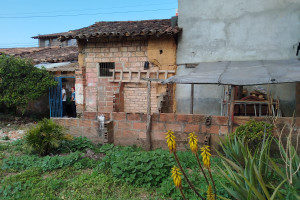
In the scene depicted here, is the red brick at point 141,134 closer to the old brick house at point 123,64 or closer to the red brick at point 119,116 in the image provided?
the red brick at point 119,116

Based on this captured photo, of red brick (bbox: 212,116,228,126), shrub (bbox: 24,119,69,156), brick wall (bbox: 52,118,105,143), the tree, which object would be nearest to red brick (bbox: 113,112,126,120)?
brick wall (bbox: 52,118,105,143)

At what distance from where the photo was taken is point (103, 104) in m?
8.16

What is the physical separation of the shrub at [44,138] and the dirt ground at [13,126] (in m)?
2.64

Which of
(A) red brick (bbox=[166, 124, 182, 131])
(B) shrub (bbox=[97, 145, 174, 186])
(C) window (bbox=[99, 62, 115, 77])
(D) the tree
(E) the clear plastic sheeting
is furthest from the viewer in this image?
(D) the tree

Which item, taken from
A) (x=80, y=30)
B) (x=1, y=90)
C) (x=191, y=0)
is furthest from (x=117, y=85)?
(x=1, y=90)

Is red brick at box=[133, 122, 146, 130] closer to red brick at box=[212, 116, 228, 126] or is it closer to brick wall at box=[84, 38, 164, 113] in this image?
red brick at box=[212, 116, 228, 126]

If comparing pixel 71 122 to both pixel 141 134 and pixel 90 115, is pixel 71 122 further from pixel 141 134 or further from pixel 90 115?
pixel 141 134

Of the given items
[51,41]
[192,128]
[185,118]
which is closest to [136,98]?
[185,118]

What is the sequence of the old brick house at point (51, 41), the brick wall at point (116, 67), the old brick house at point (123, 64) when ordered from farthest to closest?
the old brick house at point (51, 41), the brick wall at point (116, 67), the old brick house at point (123, 64)

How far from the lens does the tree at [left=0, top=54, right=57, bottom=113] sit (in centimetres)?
849

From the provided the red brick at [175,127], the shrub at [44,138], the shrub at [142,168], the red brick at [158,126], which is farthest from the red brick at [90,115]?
the red brick at [175,127]

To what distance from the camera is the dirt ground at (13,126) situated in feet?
23.2

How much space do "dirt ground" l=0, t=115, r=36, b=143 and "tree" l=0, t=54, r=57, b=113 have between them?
2.80 feet

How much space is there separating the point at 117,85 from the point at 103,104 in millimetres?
959
